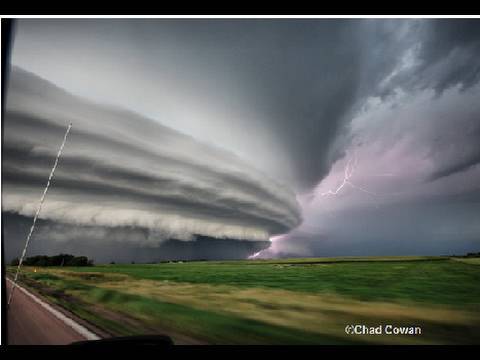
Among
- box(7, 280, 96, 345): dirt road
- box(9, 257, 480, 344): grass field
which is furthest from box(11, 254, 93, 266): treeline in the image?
box(7, 280, 96, 345): dirt road

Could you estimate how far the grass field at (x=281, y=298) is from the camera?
9.80 feet

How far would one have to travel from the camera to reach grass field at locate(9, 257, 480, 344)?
2.99m

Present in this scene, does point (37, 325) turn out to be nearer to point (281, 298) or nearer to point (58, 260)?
point (58, 260)

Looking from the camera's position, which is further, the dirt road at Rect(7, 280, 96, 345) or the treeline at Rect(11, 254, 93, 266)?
the treeline at Rect(11, 254, 93, 266)

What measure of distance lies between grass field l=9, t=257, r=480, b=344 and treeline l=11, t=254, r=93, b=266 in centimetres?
10

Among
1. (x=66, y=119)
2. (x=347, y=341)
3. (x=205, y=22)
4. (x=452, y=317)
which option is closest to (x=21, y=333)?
(x=66, y=119)

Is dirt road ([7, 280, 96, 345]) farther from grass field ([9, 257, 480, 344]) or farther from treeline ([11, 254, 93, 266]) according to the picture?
treeline ([11, 254, 93, 266])

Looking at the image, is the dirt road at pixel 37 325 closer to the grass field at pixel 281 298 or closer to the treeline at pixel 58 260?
the grass field at pixel 281 298

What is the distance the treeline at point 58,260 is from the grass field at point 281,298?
0.10 metres

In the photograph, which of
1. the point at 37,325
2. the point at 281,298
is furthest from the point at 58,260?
the point at 281,298

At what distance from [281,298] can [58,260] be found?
2877mm

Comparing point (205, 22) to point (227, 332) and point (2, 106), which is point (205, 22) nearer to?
point (2, 106)

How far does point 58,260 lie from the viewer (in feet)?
12.1
